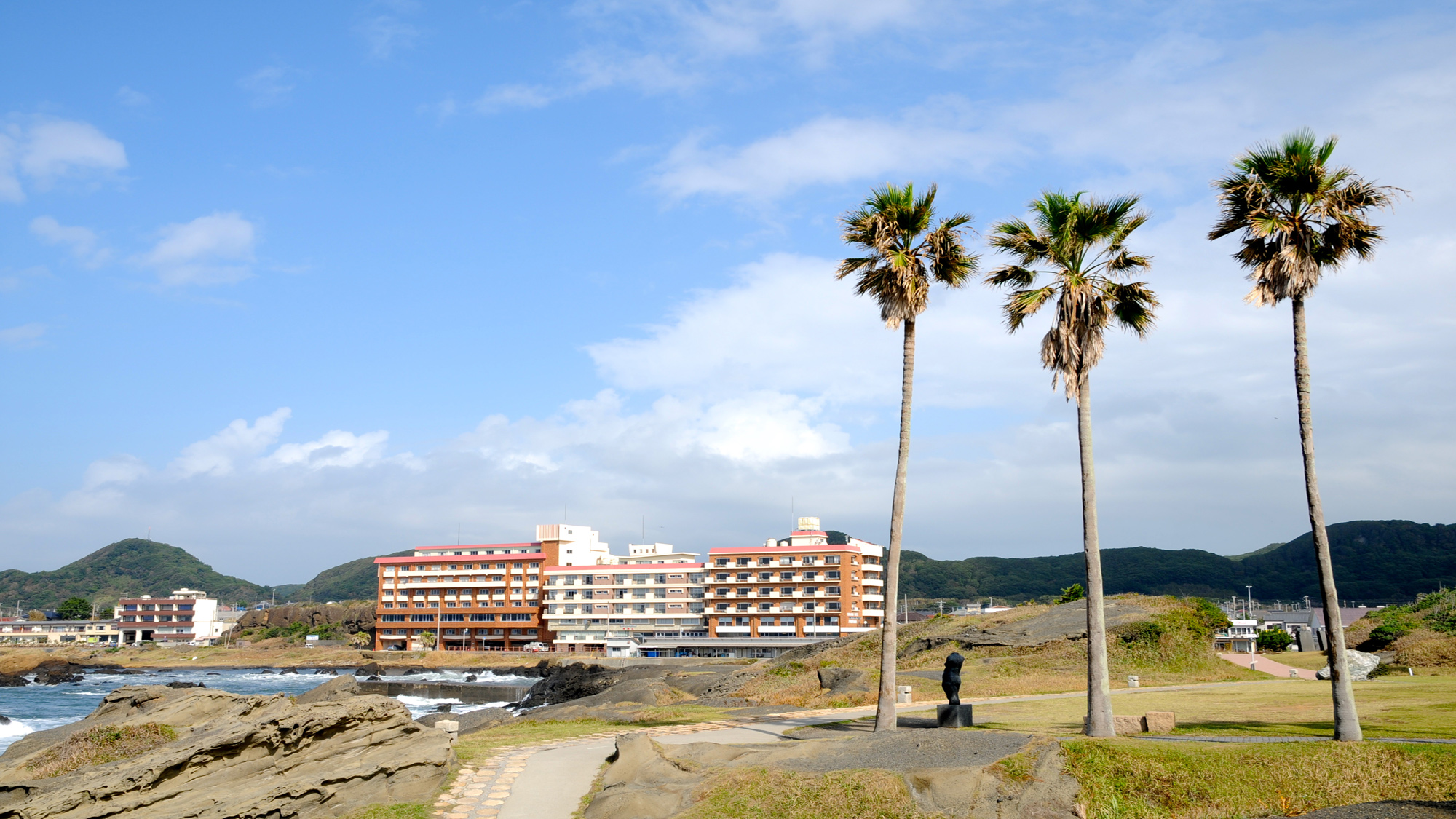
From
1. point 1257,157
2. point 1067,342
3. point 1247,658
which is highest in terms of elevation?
point 1257,157

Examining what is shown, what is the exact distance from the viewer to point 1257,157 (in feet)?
74.8

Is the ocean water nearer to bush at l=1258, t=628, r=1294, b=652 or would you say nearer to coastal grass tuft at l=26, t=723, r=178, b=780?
coastal grass tuft at l=26, t=723, r=178, b=780

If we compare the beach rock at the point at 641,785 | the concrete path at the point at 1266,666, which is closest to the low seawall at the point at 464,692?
the concrete path at the point at 1266,666

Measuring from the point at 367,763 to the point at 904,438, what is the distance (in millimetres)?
15329

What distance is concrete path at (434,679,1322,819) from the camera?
60.9ft

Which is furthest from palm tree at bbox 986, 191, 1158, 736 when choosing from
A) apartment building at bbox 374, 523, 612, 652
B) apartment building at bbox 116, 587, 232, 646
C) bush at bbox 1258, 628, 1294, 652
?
apartment building at bbox 116, 587, 232, 646

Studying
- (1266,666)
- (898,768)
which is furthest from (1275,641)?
(898,768)

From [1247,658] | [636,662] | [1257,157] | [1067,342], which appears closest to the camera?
[1257,157]

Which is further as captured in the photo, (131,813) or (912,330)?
(912,330)

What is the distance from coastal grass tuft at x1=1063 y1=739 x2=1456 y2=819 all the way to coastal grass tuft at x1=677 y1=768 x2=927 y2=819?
355 centimetres

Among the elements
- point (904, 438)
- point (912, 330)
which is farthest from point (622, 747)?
point (912, 330)

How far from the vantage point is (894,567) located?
2533cm

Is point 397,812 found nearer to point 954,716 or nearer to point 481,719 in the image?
point 954,716

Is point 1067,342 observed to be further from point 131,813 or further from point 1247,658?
point 1247,658
